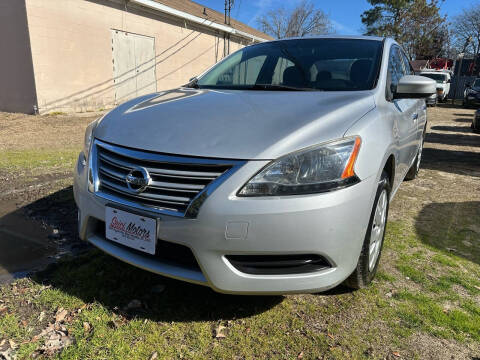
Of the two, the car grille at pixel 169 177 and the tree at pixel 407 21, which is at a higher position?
the tree at pixel 407 21

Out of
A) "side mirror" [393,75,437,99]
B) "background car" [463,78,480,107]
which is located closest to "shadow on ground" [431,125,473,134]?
"background car" [463,78,480,107]

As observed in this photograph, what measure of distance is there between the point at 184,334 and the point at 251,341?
36cm

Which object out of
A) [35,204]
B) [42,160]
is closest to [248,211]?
[35,204]

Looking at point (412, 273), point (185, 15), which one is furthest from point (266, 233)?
point (185, 15)

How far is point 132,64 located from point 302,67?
34.6ft

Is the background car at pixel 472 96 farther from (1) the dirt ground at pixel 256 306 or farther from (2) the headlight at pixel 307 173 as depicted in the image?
(2) the headlight at pixel 307 173

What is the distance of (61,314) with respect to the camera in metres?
2.07

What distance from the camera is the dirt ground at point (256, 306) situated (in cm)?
188

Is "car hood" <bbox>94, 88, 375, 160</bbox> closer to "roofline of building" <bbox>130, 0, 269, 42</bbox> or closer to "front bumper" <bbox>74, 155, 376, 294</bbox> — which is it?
"front bumper" <bbox>74, 155, 376, 294</bbox>

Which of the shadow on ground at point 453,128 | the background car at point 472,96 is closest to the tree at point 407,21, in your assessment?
the background car at point 472,96

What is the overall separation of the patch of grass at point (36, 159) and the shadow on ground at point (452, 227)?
4509mm

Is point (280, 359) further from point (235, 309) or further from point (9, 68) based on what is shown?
point (9, 68)

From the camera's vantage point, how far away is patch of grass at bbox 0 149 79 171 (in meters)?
5.09

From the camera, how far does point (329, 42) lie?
3.15 m
